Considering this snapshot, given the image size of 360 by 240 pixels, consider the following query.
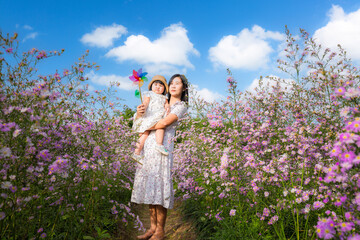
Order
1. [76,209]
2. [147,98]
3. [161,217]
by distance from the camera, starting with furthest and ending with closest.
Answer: [147,98]
[161,217]
[76,209]

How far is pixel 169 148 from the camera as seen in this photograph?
14.5 ft

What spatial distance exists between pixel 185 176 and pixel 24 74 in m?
3.30

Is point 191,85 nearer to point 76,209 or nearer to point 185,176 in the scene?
point 185,176

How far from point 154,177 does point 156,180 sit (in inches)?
2.2

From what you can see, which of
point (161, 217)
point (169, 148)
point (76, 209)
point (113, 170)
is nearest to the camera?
point (76, 209)

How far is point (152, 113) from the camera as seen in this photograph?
4.65 metres

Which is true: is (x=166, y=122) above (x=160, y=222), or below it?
above

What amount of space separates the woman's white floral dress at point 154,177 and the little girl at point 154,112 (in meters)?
0.11

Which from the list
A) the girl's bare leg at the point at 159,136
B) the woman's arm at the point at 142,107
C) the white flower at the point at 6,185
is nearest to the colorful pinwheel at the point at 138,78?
the woman's arm at the point at 142,107

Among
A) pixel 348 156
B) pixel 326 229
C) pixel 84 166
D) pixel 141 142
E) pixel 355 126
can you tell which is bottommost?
pixel 326 229

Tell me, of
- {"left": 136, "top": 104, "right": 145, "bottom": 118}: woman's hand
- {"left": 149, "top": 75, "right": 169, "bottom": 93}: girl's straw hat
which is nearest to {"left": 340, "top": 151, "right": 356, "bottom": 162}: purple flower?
{"left": 136, "top": 104, "right": 145, "bottom": 118}: woman's hand

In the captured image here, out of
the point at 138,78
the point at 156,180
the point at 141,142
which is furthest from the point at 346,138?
the point at 138,78

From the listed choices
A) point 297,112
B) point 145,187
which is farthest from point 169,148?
point 297,112

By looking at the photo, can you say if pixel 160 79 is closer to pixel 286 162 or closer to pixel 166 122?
pixel 166 122
